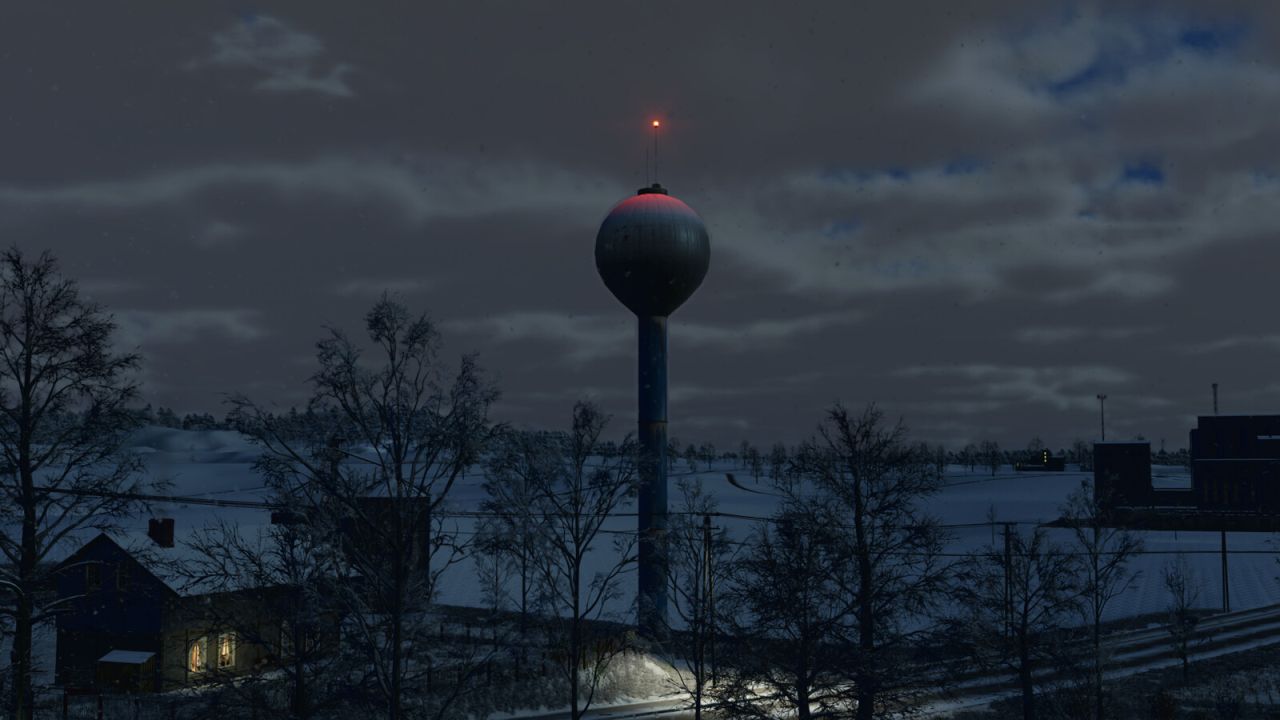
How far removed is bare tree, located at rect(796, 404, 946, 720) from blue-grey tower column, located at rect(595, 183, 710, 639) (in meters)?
20.8

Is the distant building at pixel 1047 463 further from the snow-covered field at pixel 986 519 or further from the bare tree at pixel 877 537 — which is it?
the bare tree at pixel 877 537

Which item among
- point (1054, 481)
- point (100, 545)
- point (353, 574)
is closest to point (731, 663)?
point (353, 574)

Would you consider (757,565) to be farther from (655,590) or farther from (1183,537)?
(1183,537)

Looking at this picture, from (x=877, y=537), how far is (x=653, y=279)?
24.0 metres

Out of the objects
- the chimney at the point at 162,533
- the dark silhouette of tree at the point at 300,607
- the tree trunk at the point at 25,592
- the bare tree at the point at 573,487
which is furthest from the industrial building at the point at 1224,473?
the tree trunk at the point at 25,592

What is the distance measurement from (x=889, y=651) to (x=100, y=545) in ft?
106

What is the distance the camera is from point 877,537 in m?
28.1

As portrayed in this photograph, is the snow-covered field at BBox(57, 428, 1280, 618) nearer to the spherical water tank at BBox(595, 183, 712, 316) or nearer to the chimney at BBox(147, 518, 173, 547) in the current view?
the chimney at BBox(147, 518, 173, 547)

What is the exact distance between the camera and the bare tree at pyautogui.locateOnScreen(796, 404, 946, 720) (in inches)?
1017

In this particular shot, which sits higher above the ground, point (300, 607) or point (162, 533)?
point (300, 607)

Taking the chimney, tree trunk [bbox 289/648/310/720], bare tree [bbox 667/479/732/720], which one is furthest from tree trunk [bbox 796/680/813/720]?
the chimney

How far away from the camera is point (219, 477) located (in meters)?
199

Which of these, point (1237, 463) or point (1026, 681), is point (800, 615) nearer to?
point (1026, 681)

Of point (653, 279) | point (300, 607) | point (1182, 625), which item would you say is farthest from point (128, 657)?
point (1182, 625)
